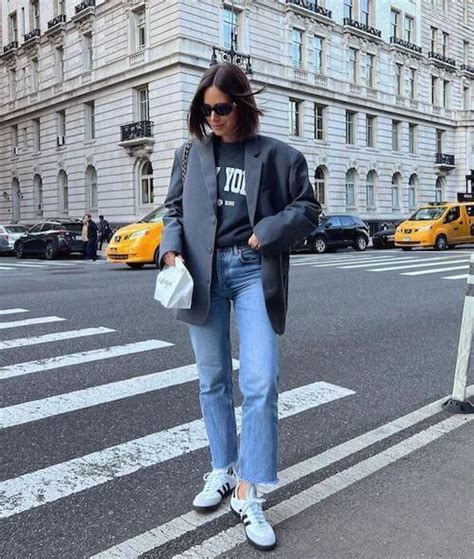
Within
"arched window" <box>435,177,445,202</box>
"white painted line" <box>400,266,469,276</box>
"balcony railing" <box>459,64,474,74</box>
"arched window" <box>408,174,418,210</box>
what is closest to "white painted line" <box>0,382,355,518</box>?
"white painted line" <box>400,266,469,276</box>

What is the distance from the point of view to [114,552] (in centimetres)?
279

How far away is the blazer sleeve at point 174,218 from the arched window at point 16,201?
145 feet

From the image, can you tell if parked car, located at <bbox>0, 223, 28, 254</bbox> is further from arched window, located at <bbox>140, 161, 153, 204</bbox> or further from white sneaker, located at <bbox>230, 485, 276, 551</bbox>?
white sneaker, located at <bbox>230, 485, 276, 551</bbox>

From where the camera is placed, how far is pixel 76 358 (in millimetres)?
6523

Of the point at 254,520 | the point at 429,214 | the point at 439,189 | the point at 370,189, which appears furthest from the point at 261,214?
the point at 439,189

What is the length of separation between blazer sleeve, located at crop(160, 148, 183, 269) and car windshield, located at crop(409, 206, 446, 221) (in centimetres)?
2433

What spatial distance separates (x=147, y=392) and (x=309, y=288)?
728 cm

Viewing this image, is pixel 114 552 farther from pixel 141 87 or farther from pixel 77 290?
pixel 141 87

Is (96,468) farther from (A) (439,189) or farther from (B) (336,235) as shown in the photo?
(A) (439,189)

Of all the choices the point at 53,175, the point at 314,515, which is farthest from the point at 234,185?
the point at 53,175

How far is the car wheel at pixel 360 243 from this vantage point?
2745cm

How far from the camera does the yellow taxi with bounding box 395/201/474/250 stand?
25.4m

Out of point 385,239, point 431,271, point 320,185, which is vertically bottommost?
point 431,271

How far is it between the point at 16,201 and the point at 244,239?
45308 millimetres
